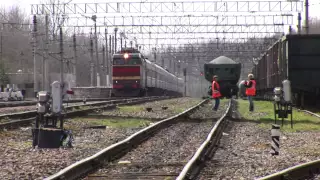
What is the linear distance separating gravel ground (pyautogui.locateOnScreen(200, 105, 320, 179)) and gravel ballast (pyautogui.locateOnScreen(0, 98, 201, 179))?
91.4 inches

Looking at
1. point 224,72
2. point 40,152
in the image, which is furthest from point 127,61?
point 40,152

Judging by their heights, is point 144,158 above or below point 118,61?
below

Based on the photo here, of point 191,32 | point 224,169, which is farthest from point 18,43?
point 224,169

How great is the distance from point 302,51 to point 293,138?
10.4 metres

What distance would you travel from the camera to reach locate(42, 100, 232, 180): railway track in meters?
7.73

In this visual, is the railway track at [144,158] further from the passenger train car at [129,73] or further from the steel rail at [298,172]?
the passenger train car at [129,73]

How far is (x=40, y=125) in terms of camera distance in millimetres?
11328

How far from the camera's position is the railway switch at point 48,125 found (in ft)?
34.6

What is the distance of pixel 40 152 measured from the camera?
1020 cm

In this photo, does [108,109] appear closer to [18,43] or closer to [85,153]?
[85,153]

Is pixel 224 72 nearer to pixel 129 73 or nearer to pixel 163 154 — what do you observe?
pixel 129 73

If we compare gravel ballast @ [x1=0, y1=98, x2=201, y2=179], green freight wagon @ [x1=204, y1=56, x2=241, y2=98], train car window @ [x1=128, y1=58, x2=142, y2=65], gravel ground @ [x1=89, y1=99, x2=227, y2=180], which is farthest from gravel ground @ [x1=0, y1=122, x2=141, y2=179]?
train car window @ [x1=128, y1=58, x2=142, y2=65]

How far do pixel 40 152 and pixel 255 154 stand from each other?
12.8 ft

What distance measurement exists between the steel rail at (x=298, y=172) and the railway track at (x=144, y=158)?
137cm
